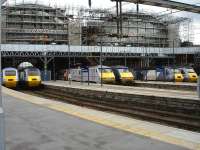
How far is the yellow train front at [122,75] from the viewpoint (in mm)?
42109

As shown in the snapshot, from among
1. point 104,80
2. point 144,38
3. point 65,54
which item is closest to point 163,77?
point 104,80

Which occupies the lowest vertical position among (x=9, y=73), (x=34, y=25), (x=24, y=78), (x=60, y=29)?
(x=24, y=78)

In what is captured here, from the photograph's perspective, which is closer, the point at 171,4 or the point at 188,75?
the point at 171,4

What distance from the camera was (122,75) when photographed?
43062 mm

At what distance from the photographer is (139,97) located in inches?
908

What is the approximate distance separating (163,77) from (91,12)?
35244 millimetres

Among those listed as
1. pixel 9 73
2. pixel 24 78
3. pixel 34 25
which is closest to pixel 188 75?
pixel 24 78

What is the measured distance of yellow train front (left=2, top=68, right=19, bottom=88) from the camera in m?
40.8

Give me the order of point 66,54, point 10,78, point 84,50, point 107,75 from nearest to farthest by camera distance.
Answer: point 10,78, point 107,75, point 66,54, point 84,50

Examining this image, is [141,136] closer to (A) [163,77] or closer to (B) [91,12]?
(A) [163,77]

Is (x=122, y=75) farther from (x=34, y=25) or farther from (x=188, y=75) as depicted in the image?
(x=34, y=25)

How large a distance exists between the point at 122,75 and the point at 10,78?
12.3 m

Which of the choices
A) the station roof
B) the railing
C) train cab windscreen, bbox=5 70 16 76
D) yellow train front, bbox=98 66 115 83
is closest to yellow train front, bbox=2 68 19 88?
train cab windscreen, bbox=5 70 16 76

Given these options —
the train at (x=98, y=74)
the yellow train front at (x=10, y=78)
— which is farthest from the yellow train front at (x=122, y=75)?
the yellow train front at (x=10, y=78)
